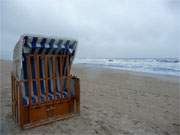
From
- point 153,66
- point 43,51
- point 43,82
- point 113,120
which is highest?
point 43,51

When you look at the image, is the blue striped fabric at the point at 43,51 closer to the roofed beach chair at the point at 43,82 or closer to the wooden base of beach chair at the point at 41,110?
the roofed beach chair at the point at 43,82

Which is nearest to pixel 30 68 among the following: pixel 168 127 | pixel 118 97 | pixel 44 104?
pixel 44 104

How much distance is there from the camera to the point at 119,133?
11.1ft

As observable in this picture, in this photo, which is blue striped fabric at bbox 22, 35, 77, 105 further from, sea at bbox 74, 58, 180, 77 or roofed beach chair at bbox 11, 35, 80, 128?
sea at bbox 74, 58, 180, 77

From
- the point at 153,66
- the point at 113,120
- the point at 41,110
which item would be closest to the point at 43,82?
the point at 41,110

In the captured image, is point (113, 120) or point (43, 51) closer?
point (43, 51)

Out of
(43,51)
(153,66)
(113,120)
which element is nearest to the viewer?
(43,51)

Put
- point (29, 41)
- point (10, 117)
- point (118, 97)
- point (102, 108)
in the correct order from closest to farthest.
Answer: point (29, 41) → point (10, 117) → point (102, 108) → point (118, 97)

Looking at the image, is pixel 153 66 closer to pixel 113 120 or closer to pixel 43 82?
pixel 113 120

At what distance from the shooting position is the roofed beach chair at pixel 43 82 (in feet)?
10.7

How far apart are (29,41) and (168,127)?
11.4 ft

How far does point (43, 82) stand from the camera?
3574 mm

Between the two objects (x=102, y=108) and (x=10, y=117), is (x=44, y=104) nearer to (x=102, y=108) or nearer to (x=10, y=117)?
(x=10, y=117)

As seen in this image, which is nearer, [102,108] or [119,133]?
[119,133]
